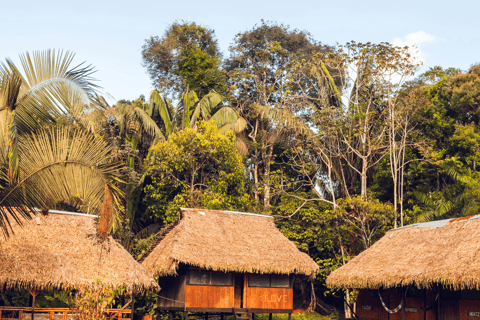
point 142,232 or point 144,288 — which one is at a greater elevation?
point 142,232

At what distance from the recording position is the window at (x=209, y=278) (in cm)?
1600

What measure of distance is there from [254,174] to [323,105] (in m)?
4.41

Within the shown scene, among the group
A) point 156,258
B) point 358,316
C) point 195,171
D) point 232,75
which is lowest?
point 358,316

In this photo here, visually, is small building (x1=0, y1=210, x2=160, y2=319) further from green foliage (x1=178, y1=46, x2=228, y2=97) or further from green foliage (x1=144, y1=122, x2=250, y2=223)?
green foliage (x1=178, y1=46, x2=228, y2=97)

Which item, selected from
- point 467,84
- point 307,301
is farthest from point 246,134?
point 467,84

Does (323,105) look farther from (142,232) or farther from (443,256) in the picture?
(443,256)

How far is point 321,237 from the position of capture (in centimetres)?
2250

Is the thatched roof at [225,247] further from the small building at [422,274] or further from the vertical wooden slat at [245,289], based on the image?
the small building at [422,274]

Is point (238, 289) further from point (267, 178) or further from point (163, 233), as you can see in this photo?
point (267, 178)

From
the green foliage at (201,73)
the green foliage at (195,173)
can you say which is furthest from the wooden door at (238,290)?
the green foliage at (201,73)

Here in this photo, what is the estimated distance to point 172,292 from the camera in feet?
54.9

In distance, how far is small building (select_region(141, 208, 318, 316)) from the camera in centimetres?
1580

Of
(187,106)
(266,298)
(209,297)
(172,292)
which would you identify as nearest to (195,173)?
(187,106)

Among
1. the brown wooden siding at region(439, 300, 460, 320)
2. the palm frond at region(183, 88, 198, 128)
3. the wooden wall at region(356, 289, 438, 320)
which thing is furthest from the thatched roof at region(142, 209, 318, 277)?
the palm frond at region(183, 88, 198, 128)
